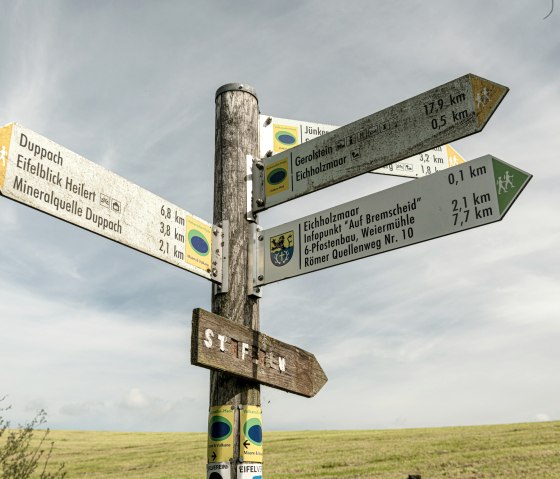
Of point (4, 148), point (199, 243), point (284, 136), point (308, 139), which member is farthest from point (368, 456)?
point (4, 148)

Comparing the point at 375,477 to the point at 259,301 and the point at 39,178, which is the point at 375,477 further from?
the point at 39,178

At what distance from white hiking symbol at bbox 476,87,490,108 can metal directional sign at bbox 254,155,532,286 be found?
0.37 metres

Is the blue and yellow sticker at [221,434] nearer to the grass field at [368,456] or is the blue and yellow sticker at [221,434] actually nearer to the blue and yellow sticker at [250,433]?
the blue and yellow sticker at [250,433]

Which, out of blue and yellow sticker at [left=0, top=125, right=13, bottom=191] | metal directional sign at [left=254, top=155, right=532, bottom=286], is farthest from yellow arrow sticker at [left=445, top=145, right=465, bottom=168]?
blue and yellow sticker at [left=0, top=125, right=13, bottom=191]

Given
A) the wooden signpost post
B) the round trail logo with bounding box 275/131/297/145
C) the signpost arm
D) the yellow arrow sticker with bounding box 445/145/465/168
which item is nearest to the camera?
the wooden signpost post

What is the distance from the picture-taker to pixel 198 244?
4238mm

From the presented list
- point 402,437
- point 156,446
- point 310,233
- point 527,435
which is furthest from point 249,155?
point 156,446

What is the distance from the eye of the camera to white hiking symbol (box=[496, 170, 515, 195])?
342cm

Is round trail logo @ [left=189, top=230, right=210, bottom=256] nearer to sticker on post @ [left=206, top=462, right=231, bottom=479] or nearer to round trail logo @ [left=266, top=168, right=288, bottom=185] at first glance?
round trail logo @ [left=266, top=168, right=288, bottom=185]

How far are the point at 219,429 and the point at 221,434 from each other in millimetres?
37

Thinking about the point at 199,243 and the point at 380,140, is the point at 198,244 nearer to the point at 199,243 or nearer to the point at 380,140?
the point at 199,243

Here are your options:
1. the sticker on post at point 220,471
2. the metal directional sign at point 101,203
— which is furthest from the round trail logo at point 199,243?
the sticker on post at point 220,471

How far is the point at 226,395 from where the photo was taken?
154 inches

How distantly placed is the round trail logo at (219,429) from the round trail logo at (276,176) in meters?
1.78
